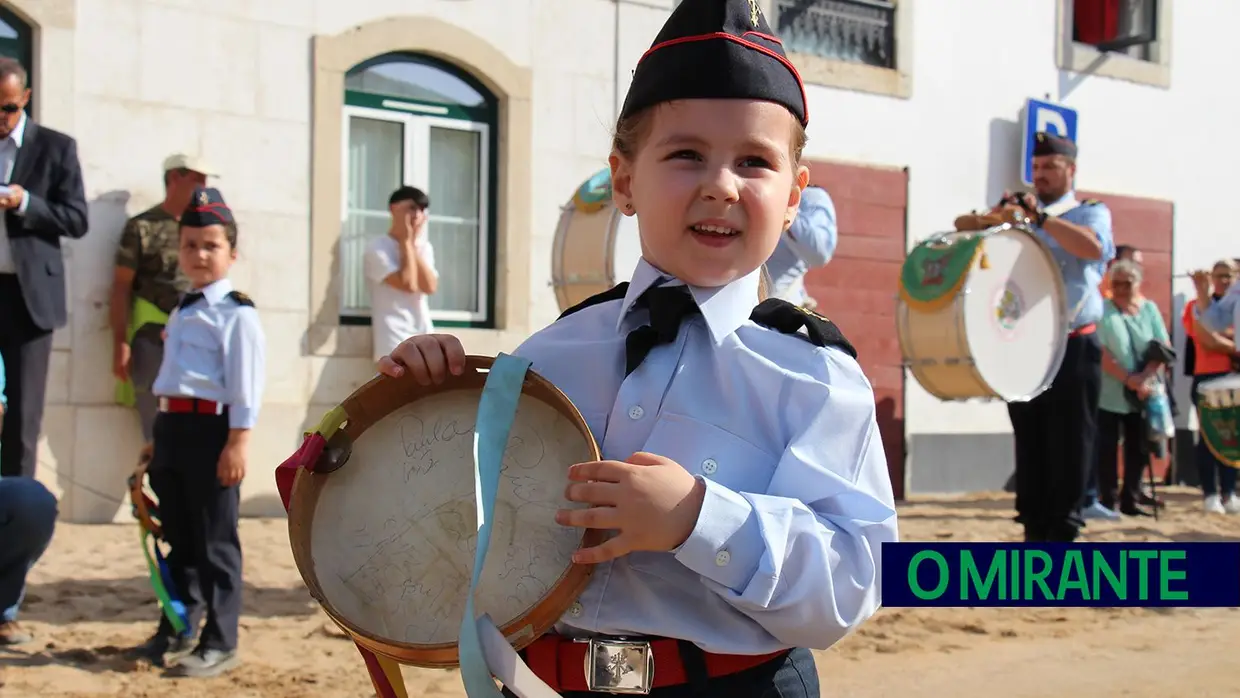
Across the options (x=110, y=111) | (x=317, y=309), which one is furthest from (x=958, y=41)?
(x=110, y=111)

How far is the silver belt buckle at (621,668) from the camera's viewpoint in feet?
5.66

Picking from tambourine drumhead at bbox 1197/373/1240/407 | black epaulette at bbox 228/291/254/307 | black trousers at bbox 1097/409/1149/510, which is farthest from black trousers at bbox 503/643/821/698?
black trousers at bbox 1097/409/1149/510

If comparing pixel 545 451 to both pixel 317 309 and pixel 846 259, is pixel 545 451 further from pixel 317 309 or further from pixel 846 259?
pixel 846 259

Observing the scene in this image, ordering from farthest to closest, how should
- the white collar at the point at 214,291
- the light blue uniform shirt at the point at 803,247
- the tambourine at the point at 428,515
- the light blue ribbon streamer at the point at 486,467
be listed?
the light blue uniform shirt at the point at 803,247 < the white collar at the point at 214,291 < the tambourine at the point at 428,515 < the light blue ribbon streamer at the point at 486,467

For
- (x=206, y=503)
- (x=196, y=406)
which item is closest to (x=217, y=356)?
(x=196, y=406)

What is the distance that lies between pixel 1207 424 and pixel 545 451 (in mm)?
7993

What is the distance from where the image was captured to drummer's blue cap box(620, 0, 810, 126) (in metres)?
1.76

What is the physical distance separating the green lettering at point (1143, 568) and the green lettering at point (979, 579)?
18cm

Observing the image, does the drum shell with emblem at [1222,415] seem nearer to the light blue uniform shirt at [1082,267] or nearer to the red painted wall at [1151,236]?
the light blue uniform shirt at [1082,267]

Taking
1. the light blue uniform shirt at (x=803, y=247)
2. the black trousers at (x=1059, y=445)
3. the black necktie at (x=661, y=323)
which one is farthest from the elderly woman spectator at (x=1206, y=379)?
the black necktie at (x=661, y=323)

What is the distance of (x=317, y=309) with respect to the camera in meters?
8.17

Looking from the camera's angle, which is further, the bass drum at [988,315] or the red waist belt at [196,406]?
the bass drum at [988,315]

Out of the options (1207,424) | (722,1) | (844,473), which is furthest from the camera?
(1207,424)

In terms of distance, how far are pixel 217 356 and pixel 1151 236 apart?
9.74m
